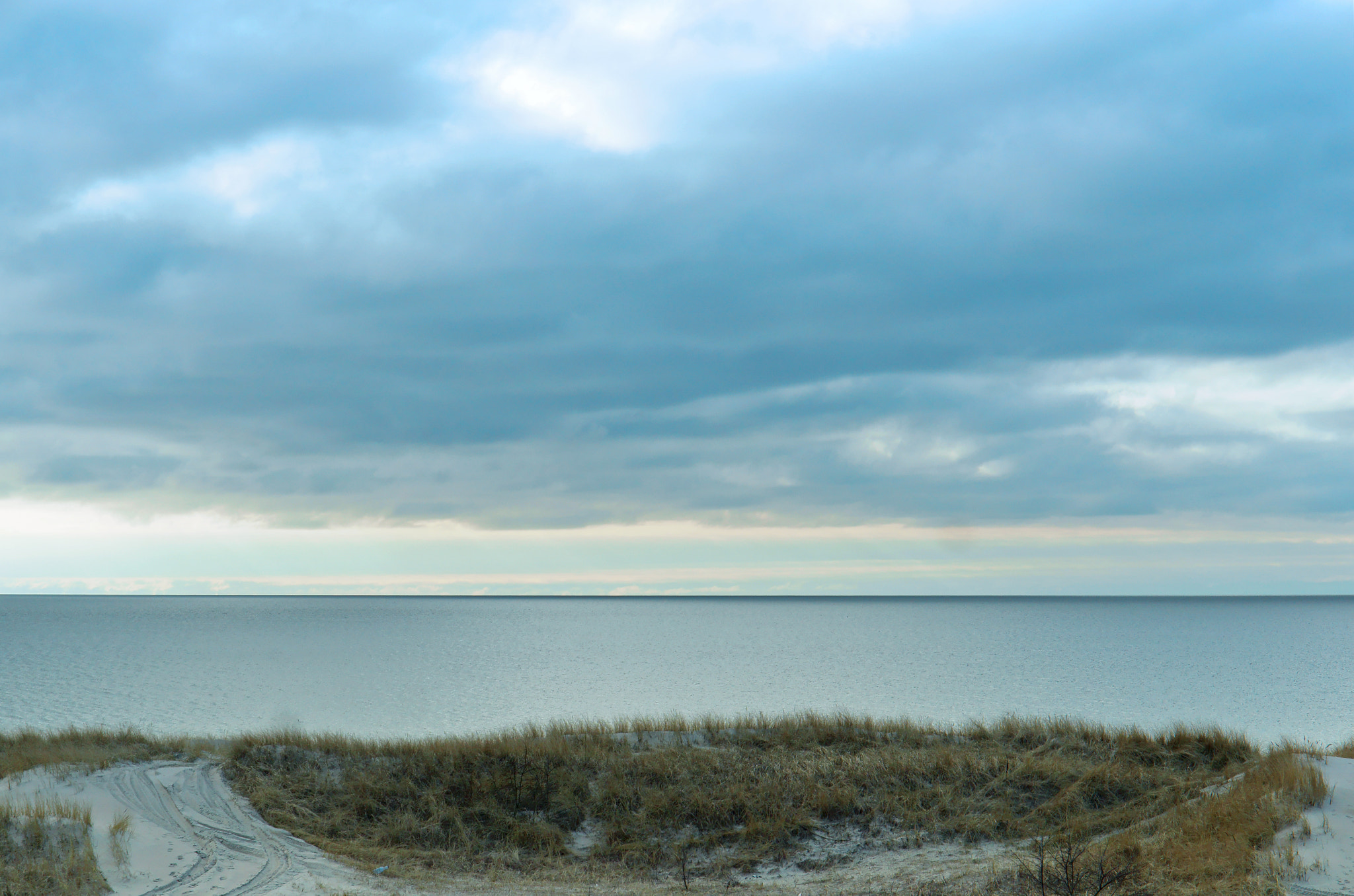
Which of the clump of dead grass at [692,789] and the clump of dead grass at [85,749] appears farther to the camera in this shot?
the clump of dead grass at [85,749]

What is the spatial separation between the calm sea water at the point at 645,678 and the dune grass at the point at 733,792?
1545 centimetres

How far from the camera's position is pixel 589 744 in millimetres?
19422

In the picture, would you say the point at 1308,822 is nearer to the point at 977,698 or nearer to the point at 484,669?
the point at 977,698

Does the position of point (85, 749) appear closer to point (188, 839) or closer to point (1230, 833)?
point (188, 839)

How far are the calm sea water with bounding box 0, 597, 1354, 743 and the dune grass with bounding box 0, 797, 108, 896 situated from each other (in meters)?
18.8

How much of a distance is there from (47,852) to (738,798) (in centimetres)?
1076

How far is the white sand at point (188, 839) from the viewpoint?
510 inches

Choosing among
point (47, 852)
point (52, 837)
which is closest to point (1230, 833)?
point (47, 852)

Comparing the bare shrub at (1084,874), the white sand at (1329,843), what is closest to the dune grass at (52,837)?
the bare shrub at (1084,874)

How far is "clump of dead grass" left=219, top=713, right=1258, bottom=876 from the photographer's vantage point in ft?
51.4

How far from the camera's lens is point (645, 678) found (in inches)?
2351

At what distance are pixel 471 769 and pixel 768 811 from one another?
590cm

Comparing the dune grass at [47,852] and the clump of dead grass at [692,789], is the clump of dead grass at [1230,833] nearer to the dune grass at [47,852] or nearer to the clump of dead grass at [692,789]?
the clump of dead grass at [692,789]

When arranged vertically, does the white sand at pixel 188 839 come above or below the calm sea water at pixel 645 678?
above
